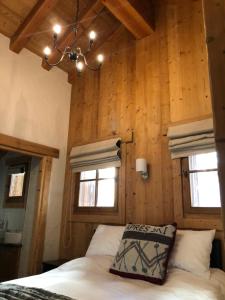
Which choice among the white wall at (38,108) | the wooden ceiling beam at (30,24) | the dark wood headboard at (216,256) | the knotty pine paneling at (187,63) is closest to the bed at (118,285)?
the dark wood headboard at (216,256)

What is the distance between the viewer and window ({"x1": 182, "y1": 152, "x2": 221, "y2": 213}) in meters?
2.41

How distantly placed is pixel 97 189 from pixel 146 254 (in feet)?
4.94

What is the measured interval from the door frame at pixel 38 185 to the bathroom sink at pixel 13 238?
43 centimetres

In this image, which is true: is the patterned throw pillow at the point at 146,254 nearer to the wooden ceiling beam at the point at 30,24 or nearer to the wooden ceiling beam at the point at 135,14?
the wooden ceiling beam at the point at 135,14

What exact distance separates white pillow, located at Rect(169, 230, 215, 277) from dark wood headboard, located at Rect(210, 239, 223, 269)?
17cm

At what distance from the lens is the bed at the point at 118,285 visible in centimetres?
→ 150

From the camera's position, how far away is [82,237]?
321cm

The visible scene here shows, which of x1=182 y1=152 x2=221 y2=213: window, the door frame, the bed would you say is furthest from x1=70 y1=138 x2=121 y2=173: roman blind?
the bed

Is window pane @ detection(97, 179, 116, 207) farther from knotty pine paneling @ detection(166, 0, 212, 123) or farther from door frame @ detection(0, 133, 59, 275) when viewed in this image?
knotty pine paneling @ detection(166, 0, 212, 123)

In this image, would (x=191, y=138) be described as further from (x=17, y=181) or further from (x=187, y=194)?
(x=17, y=181)

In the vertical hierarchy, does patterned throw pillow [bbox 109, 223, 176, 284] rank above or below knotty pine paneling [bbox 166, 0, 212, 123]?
below

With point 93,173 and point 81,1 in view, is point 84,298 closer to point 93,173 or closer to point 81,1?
point 93,173

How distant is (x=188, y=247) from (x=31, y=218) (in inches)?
88.2

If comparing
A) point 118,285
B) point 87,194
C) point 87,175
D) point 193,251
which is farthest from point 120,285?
point 87,175
